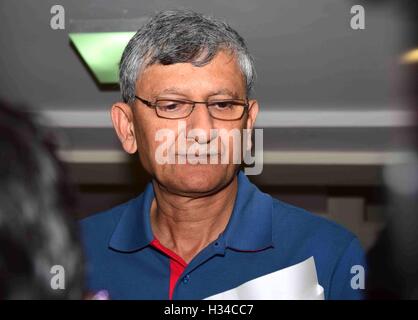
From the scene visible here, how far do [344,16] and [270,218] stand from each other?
45 cm

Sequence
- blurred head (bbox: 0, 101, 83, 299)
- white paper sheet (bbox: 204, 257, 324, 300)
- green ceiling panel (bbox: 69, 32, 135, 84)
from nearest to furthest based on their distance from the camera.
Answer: blurred head (bbox: 0, 101, 83, 299) < white paper sheet (bbox: 204, 257, 324, 300) < green ceiling panel (bbox: 69, 32, 135, 84)

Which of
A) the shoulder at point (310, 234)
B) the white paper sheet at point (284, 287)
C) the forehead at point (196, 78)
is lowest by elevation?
the white paper sheet at point (284, 287)

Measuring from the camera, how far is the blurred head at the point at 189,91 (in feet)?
3.33

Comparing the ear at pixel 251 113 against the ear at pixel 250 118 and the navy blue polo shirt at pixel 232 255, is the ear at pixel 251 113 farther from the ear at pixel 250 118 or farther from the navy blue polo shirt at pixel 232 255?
the navy blue polo shirt at pixel 232 255

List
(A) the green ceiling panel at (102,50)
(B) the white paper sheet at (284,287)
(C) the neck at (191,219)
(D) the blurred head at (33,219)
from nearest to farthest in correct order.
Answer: (D) the blurred head at (33,219) < (B) the white paper sheet at (284,287) < (C) the neck at (191,219) < (A) the green ceiling panel at (102,50)

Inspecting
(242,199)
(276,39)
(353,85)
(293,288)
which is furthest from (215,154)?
(353,85)

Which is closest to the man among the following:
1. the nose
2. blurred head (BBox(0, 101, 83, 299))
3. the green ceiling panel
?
the nose

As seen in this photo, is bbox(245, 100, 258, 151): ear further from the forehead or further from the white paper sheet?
the white paper sheet

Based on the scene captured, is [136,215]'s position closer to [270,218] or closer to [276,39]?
[270,218]

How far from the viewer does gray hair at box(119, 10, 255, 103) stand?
1019 millimetres

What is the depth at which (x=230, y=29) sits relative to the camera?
106 cm

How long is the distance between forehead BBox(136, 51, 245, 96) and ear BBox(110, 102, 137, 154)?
79mm

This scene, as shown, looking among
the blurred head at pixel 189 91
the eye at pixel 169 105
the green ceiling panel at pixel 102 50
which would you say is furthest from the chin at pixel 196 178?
the green ceiling panel at pixel 102 50
